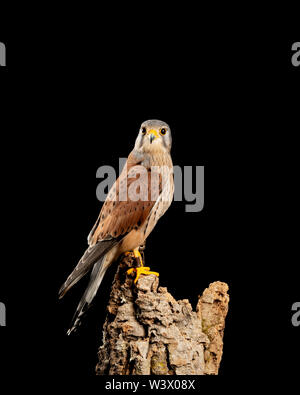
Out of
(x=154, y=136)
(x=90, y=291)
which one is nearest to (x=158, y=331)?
(x=90, y=291)

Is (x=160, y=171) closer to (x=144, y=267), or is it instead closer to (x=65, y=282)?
(x=144, y=267)

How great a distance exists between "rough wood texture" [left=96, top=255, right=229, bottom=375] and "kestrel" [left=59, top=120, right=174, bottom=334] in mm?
233

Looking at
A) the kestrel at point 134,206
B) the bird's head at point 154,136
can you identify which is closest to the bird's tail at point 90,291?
the kestrel at point 134,206

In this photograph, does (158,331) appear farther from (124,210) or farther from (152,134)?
(152,134)

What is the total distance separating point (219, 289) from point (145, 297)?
79cm

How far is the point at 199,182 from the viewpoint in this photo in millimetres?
5008

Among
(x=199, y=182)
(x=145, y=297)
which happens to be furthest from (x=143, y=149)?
(x=145, y=297)

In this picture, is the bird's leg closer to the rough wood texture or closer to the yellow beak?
the rough wood texture

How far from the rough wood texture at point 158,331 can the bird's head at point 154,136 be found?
1.25 meters

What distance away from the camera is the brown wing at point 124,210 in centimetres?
488

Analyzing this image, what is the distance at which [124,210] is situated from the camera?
491cm

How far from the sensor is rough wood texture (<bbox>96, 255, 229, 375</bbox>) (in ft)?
14.7

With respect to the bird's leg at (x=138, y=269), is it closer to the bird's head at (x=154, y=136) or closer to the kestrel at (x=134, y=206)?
the kestrel at (x=134, y=206)

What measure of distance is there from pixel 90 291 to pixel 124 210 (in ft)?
2.68
